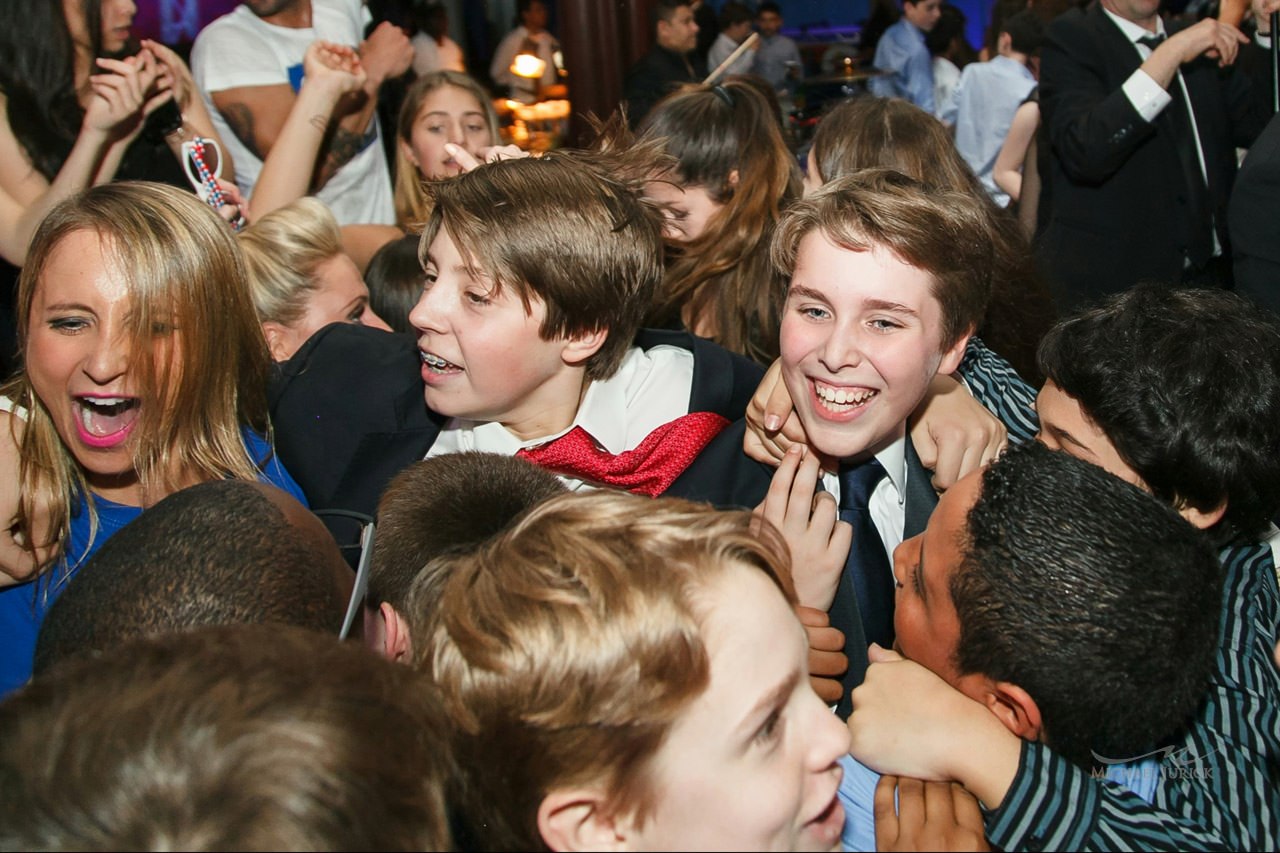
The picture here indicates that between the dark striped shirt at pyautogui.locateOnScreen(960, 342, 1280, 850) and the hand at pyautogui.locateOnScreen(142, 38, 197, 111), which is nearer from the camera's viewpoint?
the dark striped shirt at pyautogui.locateOnScreen(960, 342, 1280, 850)

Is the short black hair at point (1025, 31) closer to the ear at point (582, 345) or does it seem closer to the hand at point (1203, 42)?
the hand at point (1203, 42)

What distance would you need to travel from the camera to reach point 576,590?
3.40 ft

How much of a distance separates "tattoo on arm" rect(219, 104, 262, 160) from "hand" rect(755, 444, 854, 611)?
264 cm

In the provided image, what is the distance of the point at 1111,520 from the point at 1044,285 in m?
1.61

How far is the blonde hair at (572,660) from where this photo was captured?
988 millimetres

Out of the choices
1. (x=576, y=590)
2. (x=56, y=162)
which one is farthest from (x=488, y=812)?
(x=56, y=162)

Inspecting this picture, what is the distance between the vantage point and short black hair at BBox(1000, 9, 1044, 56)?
216 inches

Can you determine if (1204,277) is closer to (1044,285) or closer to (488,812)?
(1044,285)

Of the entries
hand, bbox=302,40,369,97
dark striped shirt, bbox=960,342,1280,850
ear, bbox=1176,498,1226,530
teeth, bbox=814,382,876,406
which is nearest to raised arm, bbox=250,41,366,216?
hand, bbox=302,40,369,97

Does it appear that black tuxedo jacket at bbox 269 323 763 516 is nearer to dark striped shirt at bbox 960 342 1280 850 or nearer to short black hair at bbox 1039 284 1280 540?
short black hair at bbox 1039 284 1280 540

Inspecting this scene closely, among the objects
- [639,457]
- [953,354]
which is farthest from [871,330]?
[639,457]

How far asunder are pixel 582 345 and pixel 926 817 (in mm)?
1198

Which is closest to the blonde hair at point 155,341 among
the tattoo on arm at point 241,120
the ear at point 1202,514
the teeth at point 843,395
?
the teeth at point 843,395

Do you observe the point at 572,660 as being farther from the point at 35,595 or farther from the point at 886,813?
the point at 35,595
